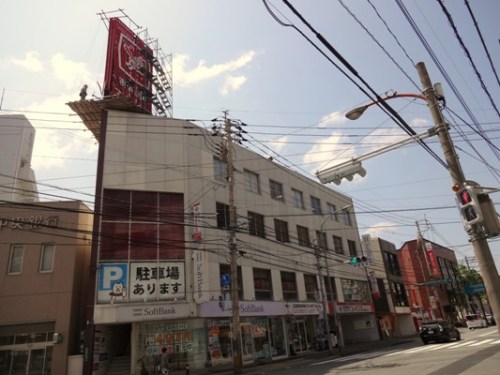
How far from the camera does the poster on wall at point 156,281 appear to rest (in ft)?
70.1

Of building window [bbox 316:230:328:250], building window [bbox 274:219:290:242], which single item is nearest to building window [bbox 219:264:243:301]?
building window [bbox 274:219:290:242]

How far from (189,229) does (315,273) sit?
537 inches

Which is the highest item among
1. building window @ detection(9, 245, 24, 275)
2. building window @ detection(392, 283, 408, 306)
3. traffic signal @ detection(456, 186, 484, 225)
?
building window @ detection(9, 245, 24, 275)

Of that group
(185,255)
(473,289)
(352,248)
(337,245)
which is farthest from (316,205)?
(473,289)

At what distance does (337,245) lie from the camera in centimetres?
3834

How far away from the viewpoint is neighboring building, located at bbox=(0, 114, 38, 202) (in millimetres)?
31266

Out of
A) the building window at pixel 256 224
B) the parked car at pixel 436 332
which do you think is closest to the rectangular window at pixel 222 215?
the building window at pixel 256 224

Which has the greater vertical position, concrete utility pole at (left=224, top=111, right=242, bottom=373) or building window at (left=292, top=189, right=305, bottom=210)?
building window at (left=292, top=189, right=305, bottom=210)

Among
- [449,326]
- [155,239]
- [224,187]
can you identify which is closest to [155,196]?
[155,239]

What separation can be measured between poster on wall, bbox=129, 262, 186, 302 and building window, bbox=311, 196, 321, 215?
1749 cm

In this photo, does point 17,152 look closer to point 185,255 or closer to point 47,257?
point 47,257

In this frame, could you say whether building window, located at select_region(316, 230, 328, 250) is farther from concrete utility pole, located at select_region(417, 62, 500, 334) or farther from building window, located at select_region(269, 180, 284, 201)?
concrete utility pole, located at select_region(417, 62, 500, 334)

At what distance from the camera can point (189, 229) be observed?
2384cm

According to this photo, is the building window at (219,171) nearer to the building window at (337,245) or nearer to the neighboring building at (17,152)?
the neighboring building at (17,152)
